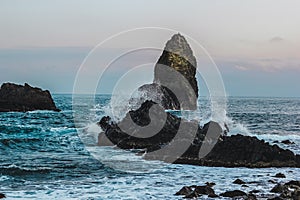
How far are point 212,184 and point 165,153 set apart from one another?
8.06 m

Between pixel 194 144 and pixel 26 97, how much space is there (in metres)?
64.9

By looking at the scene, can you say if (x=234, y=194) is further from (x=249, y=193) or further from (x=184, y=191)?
(x=184, y=191)

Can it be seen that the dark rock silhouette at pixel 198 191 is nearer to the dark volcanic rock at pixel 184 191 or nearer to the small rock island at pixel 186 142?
the dark volcanic rock at pixel 184 191

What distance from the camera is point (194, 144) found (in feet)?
88.2

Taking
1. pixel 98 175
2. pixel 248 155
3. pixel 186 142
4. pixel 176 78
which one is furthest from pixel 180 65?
pixel 98 175

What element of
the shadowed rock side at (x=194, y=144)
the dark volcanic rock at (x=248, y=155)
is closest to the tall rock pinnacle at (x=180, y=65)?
the shadowed rock side at (x=194, y=144)

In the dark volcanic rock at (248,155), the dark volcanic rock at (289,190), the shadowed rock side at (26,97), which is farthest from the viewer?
the shadowed rock side at (26,97)

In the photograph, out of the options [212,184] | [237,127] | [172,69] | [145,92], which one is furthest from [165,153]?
[172,69]

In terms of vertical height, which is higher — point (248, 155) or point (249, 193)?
point (248, 155)

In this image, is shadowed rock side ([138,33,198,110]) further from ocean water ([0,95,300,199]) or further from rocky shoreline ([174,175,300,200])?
rocky shoreline ([174,175,300,200])

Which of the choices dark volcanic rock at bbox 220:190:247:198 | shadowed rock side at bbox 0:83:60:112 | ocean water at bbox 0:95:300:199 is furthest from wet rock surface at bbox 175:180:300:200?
shadowed rock side at bbox 0:83:60:112

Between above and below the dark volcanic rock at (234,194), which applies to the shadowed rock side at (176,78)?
above

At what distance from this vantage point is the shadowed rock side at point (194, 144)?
23.8 m

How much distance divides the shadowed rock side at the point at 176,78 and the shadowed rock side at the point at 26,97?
19.0 metres
